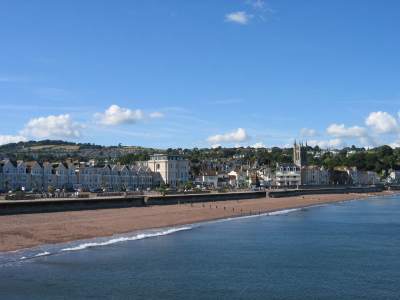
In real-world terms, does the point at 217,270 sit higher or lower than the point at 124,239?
lower

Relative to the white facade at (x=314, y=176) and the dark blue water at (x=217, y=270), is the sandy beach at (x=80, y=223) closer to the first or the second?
the dark blue water at (x=217, y=270)

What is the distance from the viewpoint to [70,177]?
388 ft

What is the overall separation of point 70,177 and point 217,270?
313ft

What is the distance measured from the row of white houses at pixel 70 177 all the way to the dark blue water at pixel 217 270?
2857 inches

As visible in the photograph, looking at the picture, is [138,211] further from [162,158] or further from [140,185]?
[162,158]

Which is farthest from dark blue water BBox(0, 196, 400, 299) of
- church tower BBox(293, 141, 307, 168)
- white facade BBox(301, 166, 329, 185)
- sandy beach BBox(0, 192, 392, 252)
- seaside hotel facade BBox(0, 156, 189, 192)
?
church tower BBox(293, 141, 307, 168)

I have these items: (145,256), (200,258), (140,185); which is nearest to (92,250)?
(145,256)

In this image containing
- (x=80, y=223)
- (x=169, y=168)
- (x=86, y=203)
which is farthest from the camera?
(x=169, y=168)

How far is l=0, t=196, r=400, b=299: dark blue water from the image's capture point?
22.2 metres

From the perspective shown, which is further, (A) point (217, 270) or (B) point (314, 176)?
(B) point (314, 176)

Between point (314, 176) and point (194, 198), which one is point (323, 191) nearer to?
point (314, 176)

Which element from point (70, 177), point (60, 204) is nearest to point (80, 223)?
point (60, 204)

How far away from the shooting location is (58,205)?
57.8 metres

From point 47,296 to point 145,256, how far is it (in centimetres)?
974
